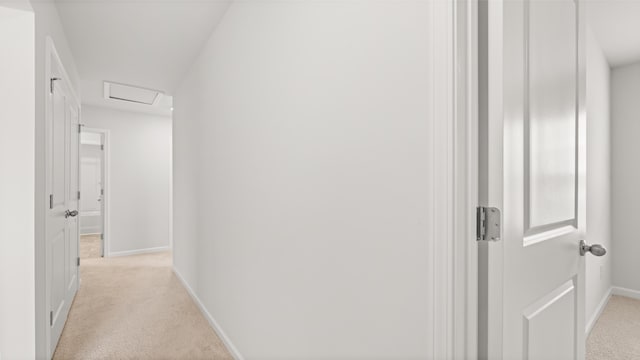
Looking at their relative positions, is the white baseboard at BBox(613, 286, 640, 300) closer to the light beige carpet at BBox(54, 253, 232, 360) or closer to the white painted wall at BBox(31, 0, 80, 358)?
the light beige carpet at BBox(54, 253, 232, 360)

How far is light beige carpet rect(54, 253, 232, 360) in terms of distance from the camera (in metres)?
2.24

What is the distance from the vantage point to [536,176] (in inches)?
37.5

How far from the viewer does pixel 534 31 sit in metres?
0.94

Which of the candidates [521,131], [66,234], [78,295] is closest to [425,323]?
[521,131]

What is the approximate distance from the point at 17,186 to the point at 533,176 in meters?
2.28

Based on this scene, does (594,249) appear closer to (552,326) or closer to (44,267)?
(552,326)

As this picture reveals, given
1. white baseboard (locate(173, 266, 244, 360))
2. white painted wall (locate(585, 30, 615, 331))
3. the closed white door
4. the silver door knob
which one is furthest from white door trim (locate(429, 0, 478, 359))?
white painted wall (locate(585, 30, 615, 331))

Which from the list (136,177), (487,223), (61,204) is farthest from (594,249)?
(136,177)

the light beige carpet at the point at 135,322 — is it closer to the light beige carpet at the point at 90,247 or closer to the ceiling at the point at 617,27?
the light beige carpet at the point at 90,247

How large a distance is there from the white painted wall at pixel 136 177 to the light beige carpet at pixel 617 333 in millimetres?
5649

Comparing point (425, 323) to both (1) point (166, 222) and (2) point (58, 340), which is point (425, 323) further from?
(1) point (166, 222)

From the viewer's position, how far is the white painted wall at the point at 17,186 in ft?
5.44

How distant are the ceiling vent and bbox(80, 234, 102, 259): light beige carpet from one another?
8.25 feet

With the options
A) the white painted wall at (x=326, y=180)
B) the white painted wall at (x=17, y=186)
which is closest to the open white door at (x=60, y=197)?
the white painted wall at (x=17, y=186)
